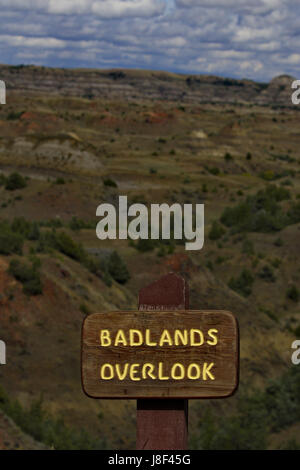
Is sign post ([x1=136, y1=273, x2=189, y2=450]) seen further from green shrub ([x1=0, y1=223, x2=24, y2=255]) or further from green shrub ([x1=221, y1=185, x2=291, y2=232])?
green shrub ([x1=221, y1=185, x2=291, y2=232])

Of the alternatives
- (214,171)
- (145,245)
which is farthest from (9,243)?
(214,171)

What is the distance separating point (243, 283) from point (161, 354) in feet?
146

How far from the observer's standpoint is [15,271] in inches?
1262

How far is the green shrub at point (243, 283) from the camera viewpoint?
4875 centimetres

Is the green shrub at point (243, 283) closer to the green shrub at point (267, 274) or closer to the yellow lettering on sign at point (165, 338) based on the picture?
the green shrub at point (267, 274)

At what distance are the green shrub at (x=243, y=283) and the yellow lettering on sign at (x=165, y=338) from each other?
43.8 metres

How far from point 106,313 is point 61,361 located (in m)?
24.0

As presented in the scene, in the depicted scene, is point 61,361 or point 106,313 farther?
point 61,361

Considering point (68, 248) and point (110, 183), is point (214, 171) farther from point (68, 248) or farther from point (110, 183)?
point (68, 248)

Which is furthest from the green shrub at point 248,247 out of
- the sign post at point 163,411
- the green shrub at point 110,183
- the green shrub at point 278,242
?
the sign post at point 163,411

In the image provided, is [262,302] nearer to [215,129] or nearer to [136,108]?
[215,129]

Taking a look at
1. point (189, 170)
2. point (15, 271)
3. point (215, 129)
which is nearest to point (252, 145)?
point (215, 129)

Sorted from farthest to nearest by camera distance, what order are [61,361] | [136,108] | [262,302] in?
[136,108]
[262,302]
[61,361]

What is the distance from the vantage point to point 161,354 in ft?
16.5
